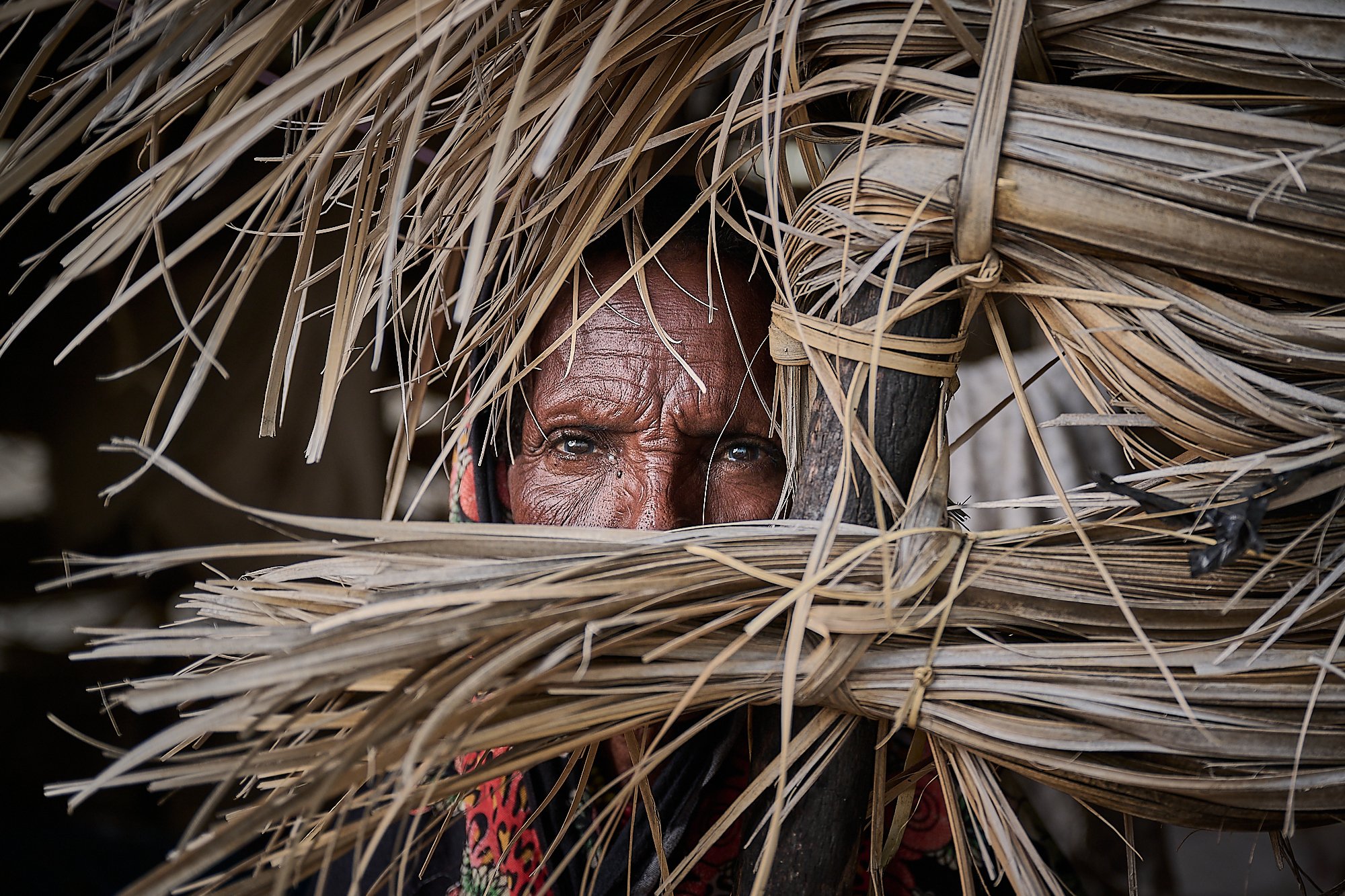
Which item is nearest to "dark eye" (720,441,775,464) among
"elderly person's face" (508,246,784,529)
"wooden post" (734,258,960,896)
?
"elderly person's face" (508,246,784,529)

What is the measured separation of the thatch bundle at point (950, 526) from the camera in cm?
53

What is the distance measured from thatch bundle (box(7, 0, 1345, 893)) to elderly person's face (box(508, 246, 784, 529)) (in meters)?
0.35

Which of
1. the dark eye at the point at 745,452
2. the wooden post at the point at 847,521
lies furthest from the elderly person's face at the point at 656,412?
the wooden post at the point at 847,521

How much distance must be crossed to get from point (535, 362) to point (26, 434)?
1.58 meters

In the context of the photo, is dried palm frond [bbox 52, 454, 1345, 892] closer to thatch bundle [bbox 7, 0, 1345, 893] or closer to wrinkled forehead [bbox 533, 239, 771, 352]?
thatch bundle [bbox 7, 0, 1345, 893]

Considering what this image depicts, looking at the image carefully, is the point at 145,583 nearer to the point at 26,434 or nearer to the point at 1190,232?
the point at 26,434

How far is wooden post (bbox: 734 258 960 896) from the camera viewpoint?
623 mm

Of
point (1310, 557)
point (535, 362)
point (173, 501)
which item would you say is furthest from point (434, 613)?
point (173, 501)

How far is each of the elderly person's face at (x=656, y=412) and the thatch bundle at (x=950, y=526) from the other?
1.16 ft

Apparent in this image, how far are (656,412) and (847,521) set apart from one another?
41 centimetres

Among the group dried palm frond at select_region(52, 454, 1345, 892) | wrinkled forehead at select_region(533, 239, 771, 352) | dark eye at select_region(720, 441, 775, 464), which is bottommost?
dried palm frond at select_region(52, 454, 1345, 892)

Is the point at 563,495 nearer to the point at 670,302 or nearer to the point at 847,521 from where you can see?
the point at 670,302

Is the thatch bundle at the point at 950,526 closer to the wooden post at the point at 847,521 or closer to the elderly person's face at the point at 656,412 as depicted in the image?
the wooden post at the point at 847,521

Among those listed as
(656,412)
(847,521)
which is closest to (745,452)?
(656,412)
